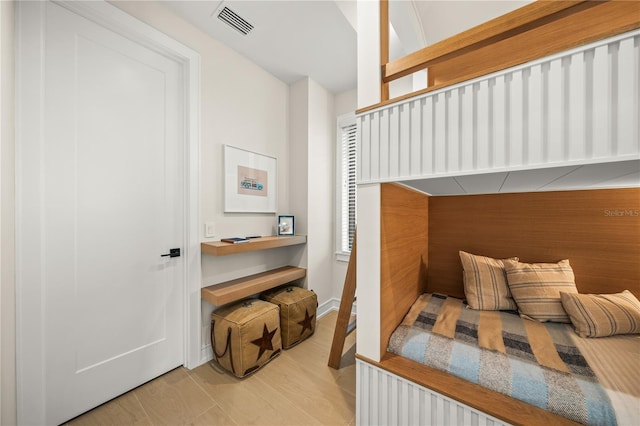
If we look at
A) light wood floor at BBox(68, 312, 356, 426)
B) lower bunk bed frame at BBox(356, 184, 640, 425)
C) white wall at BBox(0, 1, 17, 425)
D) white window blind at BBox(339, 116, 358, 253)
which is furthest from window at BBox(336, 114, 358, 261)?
white wall at BBox(0, 1, 17, 425)

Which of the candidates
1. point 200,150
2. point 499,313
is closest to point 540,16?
point 499,313

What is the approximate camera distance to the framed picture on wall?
2.13 m

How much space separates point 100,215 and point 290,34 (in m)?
1.98

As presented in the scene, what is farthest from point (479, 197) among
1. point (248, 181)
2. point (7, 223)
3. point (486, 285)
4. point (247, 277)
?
point (7, 223)

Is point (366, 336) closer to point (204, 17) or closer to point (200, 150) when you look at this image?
point (200, 150)

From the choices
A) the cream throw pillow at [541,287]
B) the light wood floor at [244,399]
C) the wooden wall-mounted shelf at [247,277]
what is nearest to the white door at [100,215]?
the light wood floor at [244,399]

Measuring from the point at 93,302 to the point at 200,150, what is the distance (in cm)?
124

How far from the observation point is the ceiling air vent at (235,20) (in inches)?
69.2

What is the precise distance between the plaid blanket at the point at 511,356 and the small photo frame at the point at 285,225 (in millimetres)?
1468

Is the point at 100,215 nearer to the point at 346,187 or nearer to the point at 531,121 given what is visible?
the point at 531,121

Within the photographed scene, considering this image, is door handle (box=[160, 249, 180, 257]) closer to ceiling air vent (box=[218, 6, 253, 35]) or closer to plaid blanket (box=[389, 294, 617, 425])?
plaid blanket (box=[389, 294, 617, 425])

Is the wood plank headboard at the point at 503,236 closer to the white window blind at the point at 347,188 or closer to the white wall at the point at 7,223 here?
the white window blind at the point at 347,188

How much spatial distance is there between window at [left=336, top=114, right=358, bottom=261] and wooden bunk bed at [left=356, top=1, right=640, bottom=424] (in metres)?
1.13

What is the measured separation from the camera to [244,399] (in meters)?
1.55
